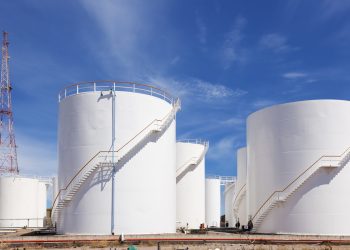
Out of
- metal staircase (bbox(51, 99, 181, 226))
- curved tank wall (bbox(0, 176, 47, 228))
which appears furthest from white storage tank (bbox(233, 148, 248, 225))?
curved tank wall (bbox(0, 176, 47, 228))

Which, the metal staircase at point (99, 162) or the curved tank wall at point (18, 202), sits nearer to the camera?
the metal staircase at point (99, 162)

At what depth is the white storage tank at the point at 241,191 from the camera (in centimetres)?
3874

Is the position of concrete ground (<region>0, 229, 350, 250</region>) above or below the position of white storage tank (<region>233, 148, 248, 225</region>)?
below

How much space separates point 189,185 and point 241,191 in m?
4.94

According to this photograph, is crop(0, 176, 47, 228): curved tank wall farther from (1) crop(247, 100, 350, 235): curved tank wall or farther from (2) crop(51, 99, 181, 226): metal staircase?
(1) crop(247, 100, 350, 235): curved tank wall

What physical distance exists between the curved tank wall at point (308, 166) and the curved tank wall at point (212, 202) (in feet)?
63.0

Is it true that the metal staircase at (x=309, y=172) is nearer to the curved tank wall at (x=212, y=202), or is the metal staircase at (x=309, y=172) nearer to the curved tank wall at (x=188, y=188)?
the curved tank wall at (x=188, y=188)

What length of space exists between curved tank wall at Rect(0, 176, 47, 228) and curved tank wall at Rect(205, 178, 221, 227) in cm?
1659

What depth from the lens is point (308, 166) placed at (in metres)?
27.9

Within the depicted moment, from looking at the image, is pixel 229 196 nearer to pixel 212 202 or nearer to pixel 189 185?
pixel 212 202

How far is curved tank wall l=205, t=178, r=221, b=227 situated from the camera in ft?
159

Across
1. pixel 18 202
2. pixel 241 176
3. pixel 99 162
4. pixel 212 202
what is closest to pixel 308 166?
pixel 99 162

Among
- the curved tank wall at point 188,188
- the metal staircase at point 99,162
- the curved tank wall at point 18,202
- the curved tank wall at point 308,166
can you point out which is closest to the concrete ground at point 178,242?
the curved tank wall at point 308,166

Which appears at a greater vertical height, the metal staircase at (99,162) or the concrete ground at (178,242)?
the metal staircase at (99,162)
